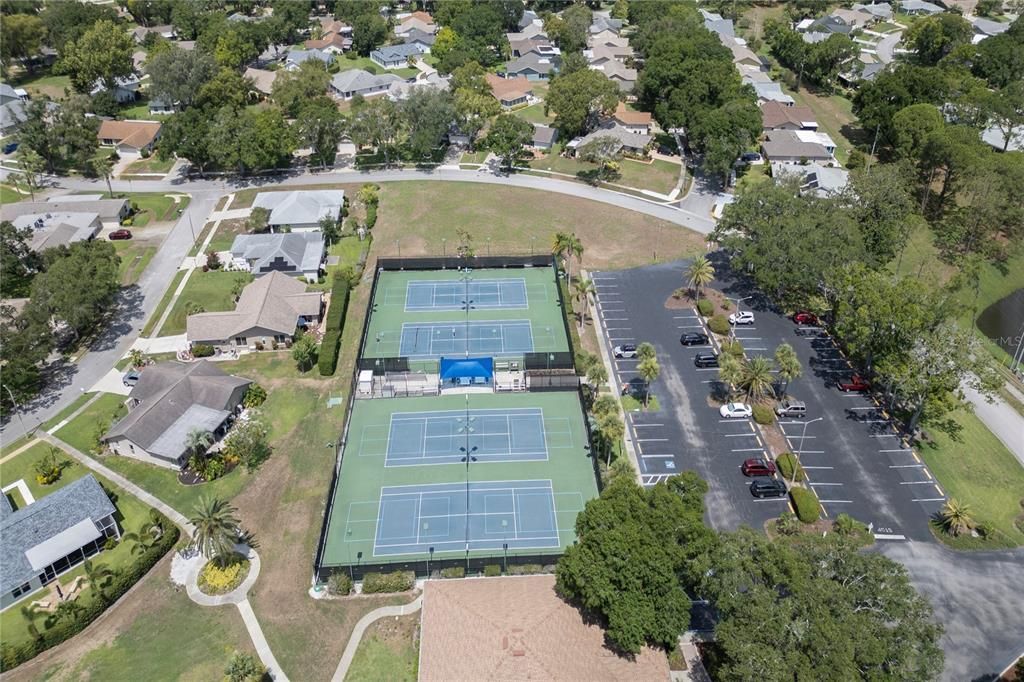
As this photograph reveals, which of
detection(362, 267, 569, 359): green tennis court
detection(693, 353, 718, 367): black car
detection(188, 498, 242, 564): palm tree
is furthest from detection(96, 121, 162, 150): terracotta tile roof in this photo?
detection(693, 353, 718, 367): black car

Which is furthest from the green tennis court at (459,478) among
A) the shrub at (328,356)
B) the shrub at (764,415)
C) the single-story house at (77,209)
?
the single-story house at (77,209)

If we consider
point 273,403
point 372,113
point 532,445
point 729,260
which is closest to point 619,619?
point 532,445

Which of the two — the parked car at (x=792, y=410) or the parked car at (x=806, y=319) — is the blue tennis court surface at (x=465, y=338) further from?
the parked car at (x=806, y=319)

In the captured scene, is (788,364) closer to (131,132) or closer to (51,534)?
(51,534)

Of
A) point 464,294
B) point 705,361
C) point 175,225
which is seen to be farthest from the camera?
point 175,225

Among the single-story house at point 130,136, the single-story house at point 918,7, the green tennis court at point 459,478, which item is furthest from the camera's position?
the single-story house at point 918,7

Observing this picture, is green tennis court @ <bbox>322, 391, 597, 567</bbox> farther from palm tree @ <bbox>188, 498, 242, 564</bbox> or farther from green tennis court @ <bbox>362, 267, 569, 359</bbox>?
green tennis court @ <bbox>362, 267, 569, 359</bbox>

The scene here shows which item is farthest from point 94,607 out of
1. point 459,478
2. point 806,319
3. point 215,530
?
point 806,319
